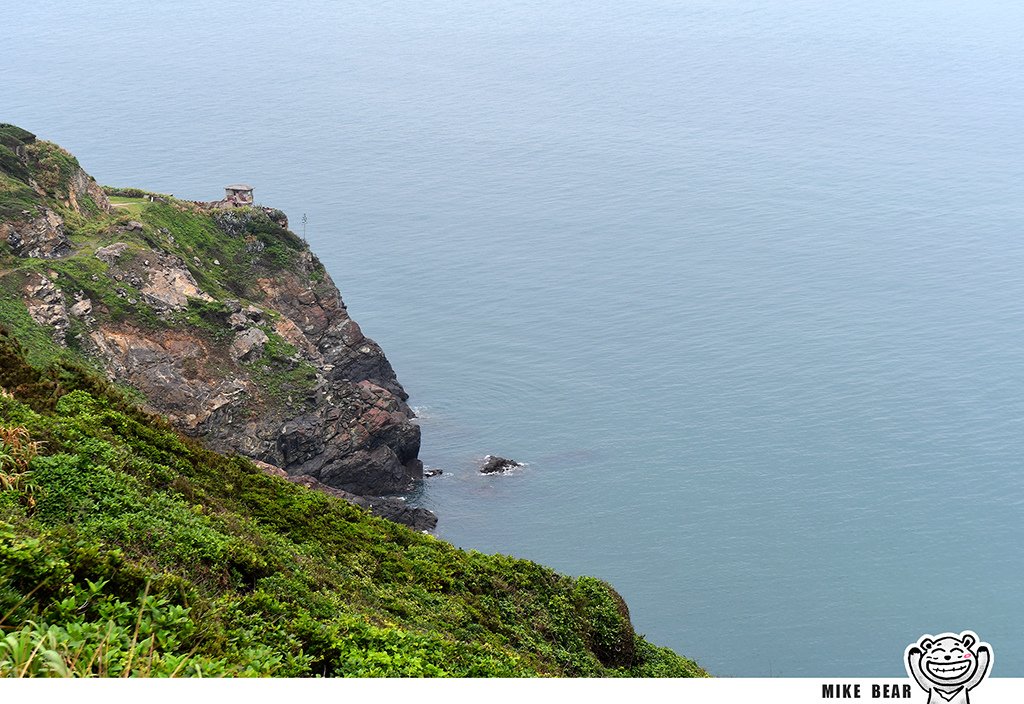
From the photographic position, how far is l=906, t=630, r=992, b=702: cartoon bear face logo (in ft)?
32.5

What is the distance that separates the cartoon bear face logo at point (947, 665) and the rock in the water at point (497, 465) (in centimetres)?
7821

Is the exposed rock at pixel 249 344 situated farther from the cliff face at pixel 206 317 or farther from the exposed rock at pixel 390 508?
the exposed rock at pixel 390 508

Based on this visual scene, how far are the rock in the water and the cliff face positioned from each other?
5307 millimetres

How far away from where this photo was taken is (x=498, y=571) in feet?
111

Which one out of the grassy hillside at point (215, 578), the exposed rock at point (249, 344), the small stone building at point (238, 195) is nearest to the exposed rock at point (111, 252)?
the exposed rock at point (249, 344)

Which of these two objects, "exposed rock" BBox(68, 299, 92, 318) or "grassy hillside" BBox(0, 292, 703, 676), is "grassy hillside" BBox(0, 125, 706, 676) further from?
"exposed rock" BBox(68, 299, 92, 318)

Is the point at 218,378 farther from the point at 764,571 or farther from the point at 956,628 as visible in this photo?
the point at 956,628

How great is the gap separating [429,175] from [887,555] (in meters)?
101

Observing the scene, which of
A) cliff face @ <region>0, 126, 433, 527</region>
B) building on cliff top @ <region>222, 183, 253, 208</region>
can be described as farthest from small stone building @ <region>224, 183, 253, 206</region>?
cliff face @ <region>0, 126, 433, 527</region>

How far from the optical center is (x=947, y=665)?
32.8 ft

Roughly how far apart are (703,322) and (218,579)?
97635mm

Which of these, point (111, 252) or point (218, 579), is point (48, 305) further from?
point (218, 579)

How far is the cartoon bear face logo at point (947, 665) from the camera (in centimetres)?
990

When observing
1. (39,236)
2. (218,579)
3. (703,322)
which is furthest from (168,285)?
(703,322)
